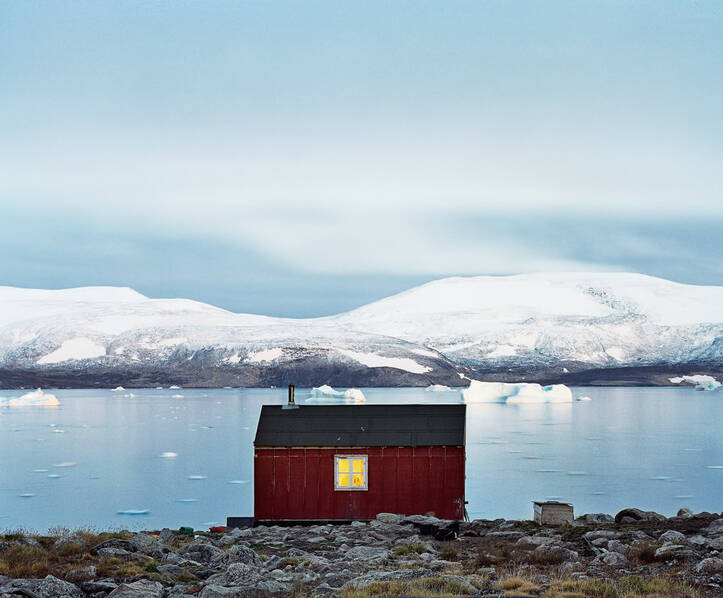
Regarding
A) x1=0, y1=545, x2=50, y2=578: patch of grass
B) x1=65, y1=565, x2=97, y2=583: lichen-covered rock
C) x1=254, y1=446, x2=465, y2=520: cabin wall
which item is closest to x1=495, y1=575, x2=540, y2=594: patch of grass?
x1=65, y1=565, x2=97, y2=583: lichen-covered rock

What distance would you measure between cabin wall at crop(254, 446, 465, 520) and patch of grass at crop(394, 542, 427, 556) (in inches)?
214

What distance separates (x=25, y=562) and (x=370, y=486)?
945cm

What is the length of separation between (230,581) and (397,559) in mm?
3092

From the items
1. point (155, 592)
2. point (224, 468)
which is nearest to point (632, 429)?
point (224, 468)

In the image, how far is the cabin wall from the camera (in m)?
20.8

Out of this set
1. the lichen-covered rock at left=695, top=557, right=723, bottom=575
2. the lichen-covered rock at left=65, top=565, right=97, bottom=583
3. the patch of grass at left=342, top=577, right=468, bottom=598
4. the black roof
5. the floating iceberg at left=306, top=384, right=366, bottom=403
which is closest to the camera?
the patch of grass at left=342, top=577, right=468, bottom=598

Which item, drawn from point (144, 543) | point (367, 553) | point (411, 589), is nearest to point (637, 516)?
point (367, 553)

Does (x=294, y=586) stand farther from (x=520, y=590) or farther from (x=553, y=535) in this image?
(x=553, y=535)

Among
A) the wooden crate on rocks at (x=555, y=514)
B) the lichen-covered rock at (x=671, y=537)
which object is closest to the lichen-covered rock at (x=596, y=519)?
the wooden crate on rocks at (x=555, y=514)

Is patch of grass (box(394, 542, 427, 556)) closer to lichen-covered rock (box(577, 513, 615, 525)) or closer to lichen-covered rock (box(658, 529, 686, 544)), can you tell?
lichen-covered rock (box(658, 529, 686, 544))

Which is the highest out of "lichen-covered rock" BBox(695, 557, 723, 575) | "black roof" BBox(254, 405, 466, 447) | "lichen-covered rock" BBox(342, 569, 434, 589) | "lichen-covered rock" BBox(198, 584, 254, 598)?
"black roof" BBox(254, 405, 466, 447)

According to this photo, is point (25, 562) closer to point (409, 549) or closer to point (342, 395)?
point (409, 549)

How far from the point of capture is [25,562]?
13.2 metres

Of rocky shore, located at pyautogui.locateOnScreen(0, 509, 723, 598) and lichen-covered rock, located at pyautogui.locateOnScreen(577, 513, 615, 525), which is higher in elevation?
rocky shore, located at pyautogui.locateOnScreen(0, 509, 723, 598)
